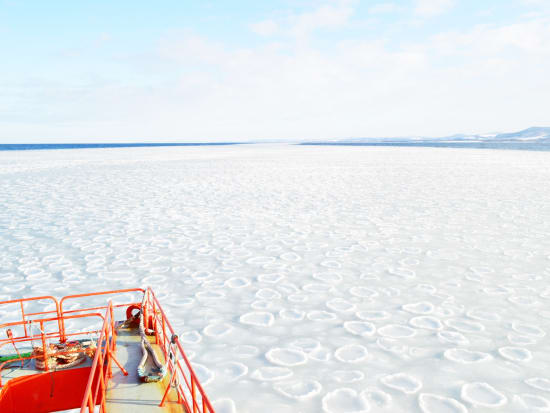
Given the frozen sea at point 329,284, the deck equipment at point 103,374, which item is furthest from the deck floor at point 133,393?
the frozen sea at point 329,284

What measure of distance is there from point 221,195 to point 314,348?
1067 cm

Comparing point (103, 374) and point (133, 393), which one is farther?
point (103, 374)

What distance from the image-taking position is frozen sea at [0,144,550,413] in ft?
12.5

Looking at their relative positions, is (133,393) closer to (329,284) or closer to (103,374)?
(103,374)

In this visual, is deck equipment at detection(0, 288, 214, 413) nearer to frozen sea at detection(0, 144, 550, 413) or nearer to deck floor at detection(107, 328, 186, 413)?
deck floor at detection(107, 328, 186, 413)

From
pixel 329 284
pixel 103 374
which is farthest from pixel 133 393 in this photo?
pixel 329 284

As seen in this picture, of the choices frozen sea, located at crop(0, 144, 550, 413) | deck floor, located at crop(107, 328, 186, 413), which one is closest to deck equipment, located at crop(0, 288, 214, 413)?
deck floor, located at crop(107, 328, 186, 413)

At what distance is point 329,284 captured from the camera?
246 inches

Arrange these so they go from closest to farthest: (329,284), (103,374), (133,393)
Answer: (133,393) < (103,374) < (329,284)

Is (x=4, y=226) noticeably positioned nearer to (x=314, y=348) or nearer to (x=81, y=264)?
(x=81, y=264)

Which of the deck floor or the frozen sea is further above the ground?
the deck floor

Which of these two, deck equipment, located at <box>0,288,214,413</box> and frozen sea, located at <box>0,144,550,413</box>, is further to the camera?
frozen sea, located at <box>0,144,550,413</box>

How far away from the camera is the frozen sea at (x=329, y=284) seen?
3803mm

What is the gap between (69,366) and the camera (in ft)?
12.2
